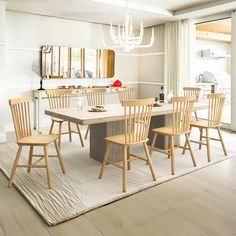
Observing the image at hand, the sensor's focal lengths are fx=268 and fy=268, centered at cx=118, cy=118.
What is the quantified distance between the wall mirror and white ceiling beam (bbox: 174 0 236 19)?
1.91m

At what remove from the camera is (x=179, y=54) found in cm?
604

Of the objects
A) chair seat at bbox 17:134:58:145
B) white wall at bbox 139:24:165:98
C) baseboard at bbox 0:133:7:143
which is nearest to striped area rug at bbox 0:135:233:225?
chair seat at bbox 17:134:58:145

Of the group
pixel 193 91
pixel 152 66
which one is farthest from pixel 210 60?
pixel 193 91

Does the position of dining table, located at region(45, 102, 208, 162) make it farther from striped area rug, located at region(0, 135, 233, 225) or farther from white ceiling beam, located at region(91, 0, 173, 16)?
white ceiling beam, located at region(91, 0, 173, 16)

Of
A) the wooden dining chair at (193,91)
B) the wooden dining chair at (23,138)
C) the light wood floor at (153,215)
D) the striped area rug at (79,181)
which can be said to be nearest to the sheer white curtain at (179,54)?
the wooden dining chair at (193,91)

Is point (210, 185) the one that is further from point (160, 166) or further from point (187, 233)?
point (187, 233)

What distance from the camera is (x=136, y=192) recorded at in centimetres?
257

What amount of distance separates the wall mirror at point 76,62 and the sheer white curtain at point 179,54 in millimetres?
1371

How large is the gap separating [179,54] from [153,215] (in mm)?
4585

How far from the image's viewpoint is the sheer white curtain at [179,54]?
5.91 meters

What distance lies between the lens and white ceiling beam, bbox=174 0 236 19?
4.66 meters

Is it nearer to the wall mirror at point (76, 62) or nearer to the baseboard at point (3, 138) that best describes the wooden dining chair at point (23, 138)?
the baseboard at point (3, 138)

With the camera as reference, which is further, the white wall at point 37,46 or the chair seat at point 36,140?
the white wall at point 37,46

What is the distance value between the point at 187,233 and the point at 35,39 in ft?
15.7
